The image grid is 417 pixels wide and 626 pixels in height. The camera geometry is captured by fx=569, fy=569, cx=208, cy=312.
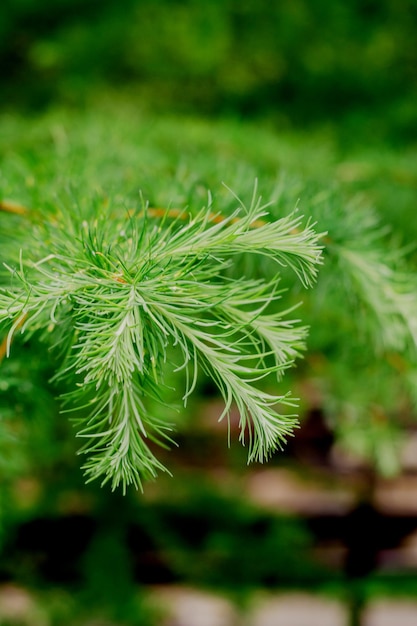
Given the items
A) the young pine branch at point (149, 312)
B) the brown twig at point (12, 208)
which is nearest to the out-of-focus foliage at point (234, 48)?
the brown twig at point (12, 208)

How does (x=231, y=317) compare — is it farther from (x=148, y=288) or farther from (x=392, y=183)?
(x=392, y=183)

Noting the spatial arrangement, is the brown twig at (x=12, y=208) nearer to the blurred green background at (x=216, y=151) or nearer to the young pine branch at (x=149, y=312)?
the young pine branch at (x=149, y=312)

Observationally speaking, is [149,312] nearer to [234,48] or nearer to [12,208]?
[12,208]

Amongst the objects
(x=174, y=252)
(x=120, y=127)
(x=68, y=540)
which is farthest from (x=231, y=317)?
(x=68, y=540)

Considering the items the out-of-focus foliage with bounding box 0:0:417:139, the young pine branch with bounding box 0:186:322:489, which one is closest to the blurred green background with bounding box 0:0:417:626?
the out-of-focus foliage with bounding box 0:0:417:139

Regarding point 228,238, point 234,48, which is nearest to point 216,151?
point 234,48

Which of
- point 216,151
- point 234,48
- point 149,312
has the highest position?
point 234,48

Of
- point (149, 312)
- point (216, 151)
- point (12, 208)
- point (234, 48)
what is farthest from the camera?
point (234, 48)

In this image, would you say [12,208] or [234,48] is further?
[234,48]
